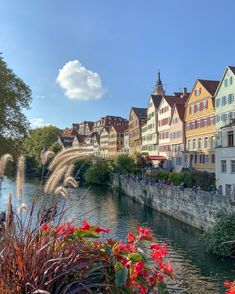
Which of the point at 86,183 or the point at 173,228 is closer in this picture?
the point at 173,228

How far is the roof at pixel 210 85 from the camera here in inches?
1567

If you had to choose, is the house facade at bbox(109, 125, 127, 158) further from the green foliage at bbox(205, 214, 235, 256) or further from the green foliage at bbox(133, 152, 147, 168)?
the green foliage at bbox(205, 214, 235, 256)

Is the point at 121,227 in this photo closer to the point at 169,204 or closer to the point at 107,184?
the point at 169,204

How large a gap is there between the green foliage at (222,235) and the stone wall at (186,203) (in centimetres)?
167

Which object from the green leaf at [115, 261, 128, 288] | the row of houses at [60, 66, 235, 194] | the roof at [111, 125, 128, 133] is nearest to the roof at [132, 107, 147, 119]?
the row of houses at [60, 66, 235, 194]

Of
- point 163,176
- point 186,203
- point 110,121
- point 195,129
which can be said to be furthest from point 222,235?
point 110,121

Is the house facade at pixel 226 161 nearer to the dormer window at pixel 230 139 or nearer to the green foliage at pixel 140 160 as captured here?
the dormer window at pixel 230 139

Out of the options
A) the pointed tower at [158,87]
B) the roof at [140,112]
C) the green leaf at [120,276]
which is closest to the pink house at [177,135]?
the roof at [140,112]

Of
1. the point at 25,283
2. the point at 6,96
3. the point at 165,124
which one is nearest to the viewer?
the point at 25,283

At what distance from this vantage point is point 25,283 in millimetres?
2715

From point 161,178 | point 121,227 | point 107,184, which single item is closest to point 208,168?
point 161,178

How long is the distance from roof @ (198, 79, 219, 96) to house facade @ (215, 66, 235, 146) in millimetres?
2343

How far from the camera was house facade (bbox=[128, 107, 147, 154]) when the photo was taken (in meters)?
69.2

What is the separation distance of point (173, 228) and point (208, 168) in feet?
42.4
